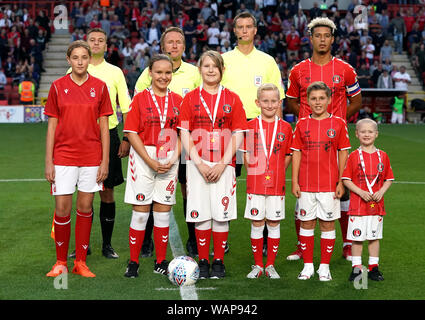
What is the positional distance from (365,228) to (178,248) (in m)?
2.12

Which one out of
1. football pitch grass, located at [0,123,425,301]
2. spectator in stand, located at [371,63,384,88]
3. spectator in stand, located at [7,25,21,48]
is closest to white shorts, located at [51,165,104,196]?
football pitch grass, located at [0,123,425,301]

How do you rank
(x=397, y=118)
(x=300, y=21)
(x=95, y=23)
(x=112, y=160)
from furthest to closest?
(x=300, y=21) → (x=95, y=23) → (x=397, y=118) → (x=112, y=160)

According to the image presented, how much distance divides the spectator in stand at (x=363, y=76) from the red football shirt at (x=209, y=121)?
68.6 feet

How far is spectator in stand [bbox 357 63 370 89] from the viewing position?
26.0m

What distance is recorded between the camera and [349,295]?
5.29m

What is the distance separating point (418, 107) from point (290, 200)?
1781 cm

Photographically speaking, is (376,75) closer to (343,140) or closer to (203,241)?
(343,140)

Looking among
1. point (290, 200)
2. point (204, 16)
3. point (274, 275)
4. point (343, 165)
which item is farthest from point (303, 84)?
point (204, 16)

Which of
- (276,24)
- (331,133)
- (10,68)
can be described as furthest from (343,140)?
(276,24)

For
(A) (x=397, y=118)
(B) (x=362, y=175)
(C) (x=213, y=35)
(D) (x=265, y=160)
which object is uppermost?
(C) (x=213, y=35)

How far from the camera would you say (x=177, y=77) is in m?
6.55

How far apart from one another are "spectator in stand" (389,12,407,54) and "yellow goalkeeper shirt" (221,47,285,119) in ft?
82.5

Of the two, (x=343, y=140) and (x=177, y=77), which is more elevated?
(x=177, y=77)

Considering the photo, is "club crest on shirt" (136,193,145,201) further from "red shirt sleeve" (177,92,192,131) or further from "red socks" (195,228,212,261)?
"red shirt sleeve" (177,92,192,131)
